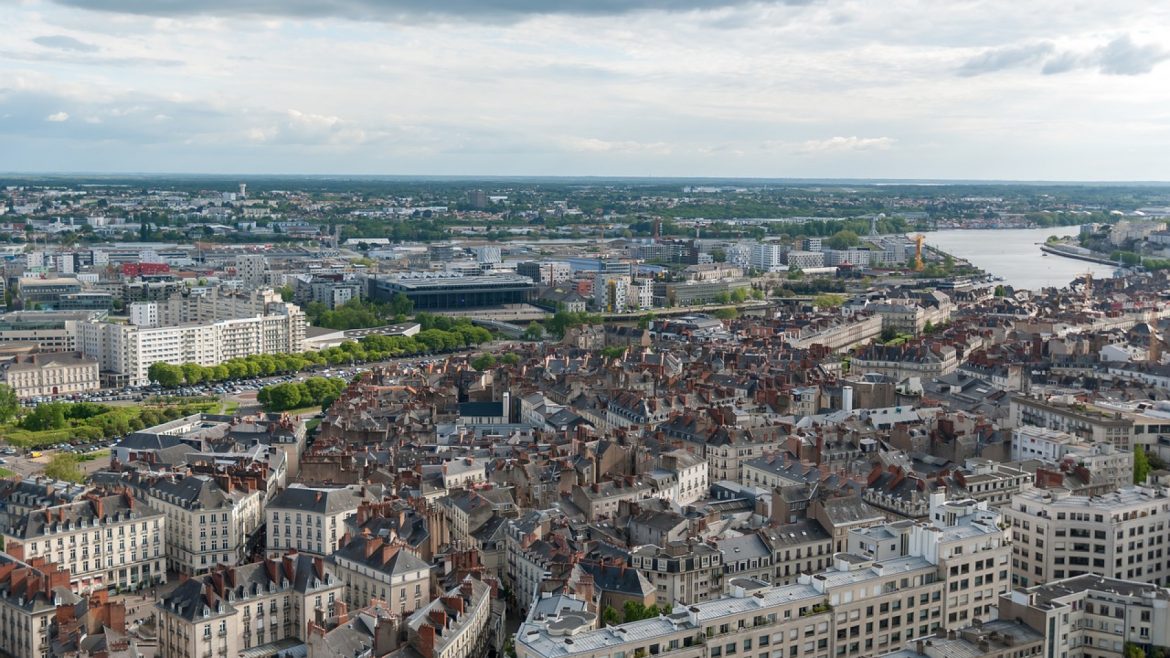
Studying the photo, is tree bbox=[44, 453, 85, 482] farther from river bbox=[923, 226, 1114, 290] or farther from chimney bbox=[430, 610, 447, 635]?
river bbox=[923, 226, 1114, 290]

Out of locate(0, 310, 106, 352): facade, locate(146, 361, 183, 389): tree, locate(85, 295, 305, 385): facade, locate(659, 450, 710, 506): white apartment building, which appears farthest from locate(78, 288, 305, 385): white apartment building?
locate(659, 450, 710, 506): white apartment building

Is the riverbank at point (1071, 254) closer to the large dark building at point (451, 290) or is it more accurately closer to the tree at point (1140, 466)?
the large dark building at point (451, 290)

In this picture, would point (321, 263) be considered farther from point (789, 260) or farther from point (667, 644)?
point (667, 644)

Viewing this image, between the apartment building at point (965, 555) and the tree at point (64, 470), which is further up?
the apartment building at point (965, 555)

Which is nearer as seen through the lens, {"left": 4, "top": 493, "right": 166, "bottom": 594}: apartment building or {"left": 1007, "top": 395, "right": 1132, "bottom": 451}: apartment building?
{"left": 4, "top": 493, "right": 166, "bottom": 594}: apartment building

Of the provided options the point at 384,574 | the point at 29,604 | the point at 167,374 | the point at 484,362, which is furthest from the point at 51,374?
the point at 384,574

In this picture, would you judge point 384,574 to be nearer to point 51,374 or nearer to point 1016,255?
point 51,374

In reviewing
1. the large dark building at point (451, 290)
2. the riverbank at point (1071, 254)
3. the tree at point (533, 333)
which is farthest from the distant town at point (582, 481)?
the riverbank at point (1071, 254)
